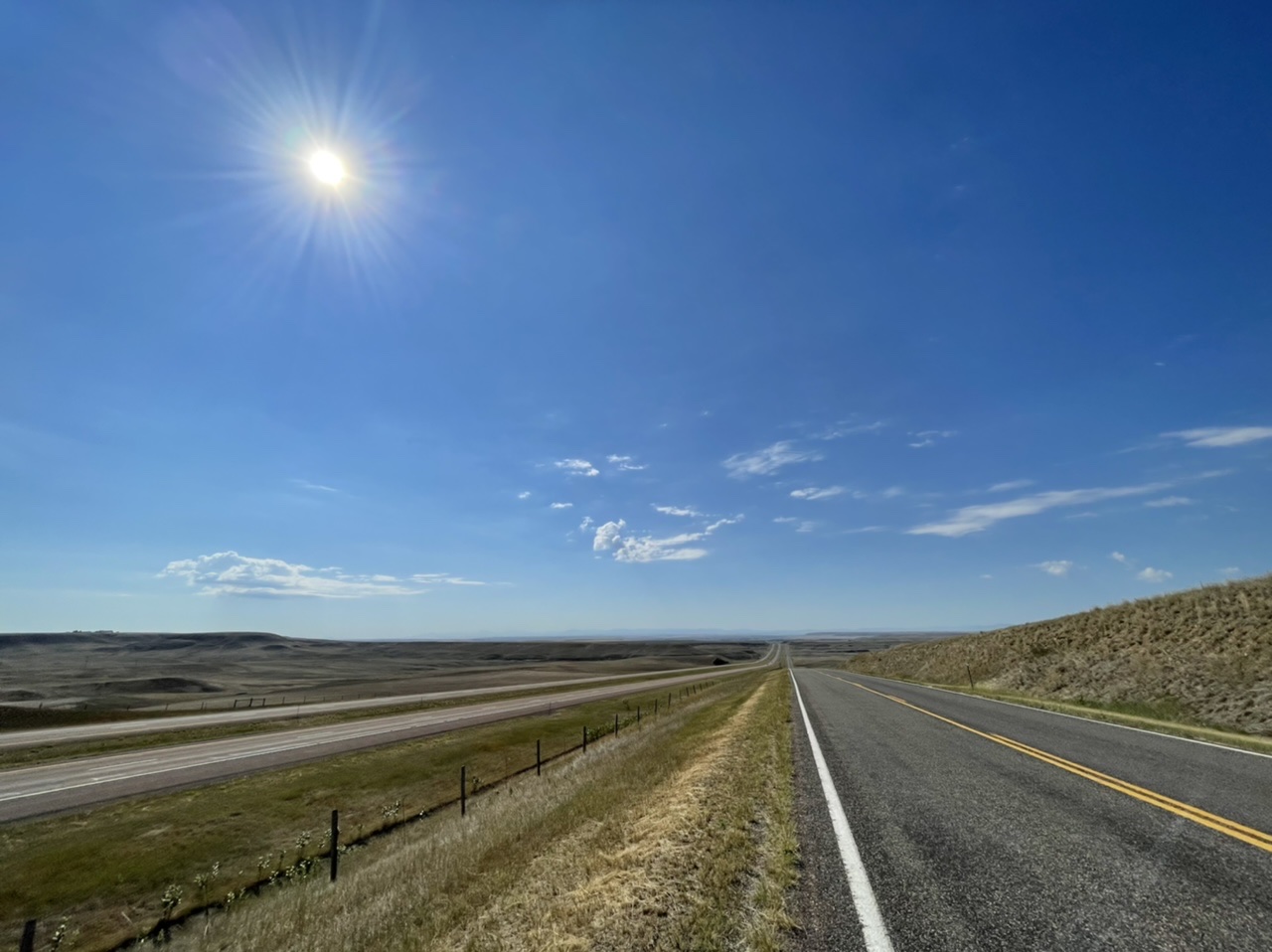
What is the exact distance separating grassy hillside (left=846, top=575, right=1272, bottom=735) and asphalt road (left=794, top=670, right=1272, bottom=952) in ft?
35.2

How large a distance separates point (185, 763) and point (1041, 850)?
1343 inches

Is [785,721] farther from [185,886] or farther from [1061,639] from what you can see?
[1061,639]

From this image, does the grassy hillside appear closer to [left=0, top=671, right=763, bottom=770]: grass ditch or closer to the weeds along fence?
the weeds along fence

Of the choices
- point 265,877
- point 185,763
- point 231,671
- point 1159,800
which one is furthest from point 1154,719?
point 231,671

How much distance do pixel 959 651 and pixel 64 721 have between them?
7415cm

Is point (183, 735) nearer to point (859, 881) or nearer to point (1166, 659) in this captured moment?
point (859, 881)

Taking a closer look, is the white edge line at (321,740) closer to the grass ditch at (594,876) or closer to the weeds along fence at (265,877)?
the weeds along fence at (265,877)

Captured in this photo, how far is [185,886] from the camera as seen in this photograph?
14.1 m

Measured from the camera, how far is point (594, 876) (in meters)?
6.43

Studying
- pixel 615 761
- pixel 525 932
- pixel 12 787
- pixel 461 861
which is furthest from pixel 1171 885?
pixel 12 787

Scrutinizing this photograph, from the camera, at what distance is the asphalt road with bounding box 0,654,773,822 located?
20078mm

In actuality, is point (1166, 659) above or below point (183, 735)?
above

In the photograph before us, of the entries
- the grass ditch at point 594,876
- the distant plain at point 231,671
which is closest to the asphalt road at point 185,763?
the grass ditch at point 594,876

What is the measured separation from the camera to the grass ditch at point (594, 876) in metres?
5.05
